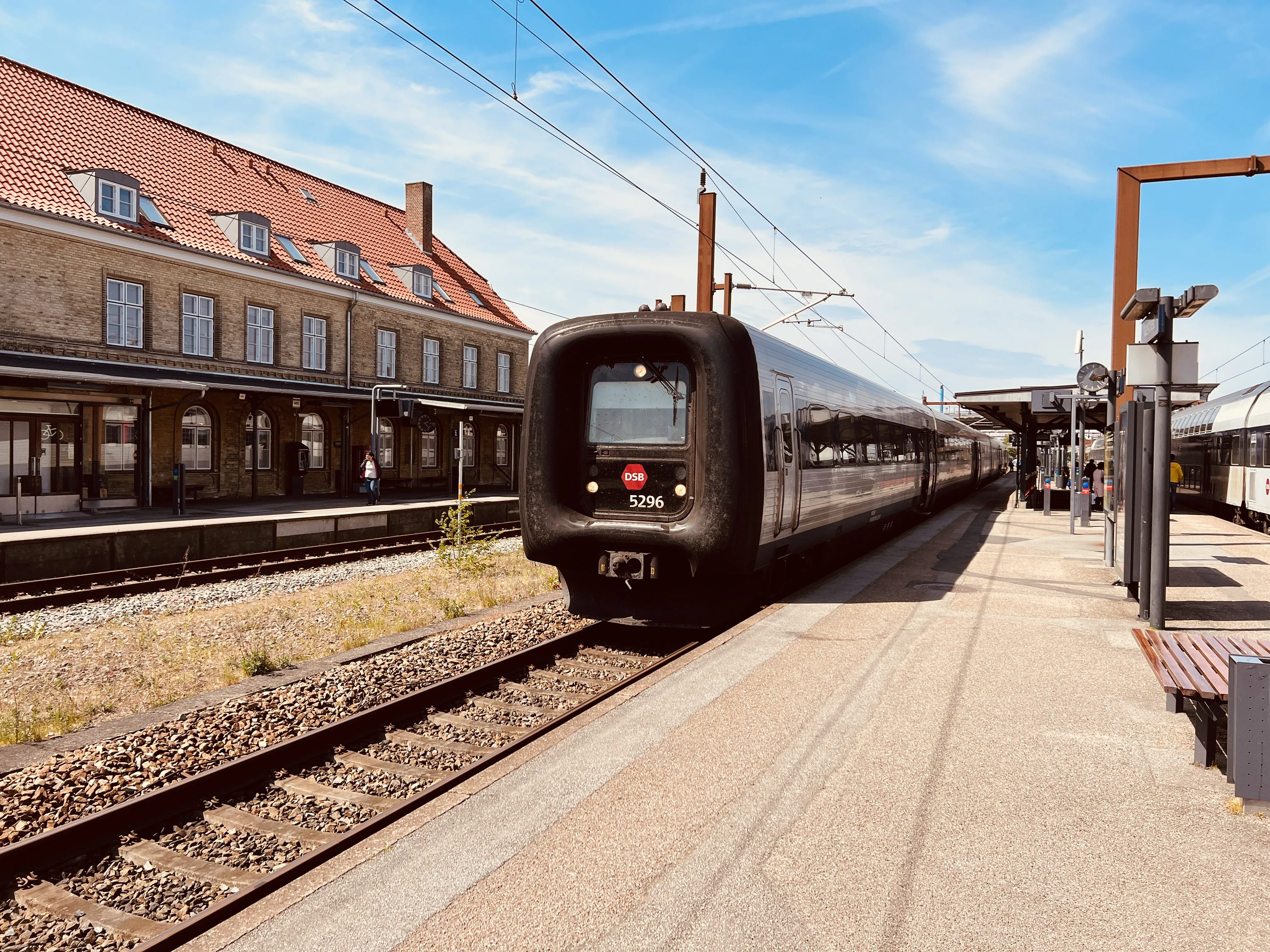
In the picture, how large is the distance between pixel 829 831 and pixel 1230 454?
77.6ft

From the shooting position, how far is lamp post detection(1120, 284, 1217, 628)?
791 centimetres

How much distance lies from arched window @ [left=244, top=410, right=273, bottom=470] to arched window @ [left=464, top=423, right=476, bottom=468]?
961 cm

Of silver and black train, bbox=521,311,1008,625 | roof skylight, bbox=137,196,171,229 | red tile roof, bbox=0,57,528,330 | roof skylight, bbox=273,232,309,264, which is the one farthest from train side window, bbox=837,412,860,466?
roof skylight, bbox=273,232,309,264

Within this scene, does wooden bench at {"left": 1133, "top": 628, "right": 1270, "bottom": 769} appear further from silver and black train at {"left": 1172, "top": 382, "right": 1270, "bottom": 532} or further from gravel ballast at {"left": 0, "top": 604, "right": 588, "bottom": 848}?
silver and black train at {"left": 1172, "top": 382, "right": 1270, "bottom": 532}

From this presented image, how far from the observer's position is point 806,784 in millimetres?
4699

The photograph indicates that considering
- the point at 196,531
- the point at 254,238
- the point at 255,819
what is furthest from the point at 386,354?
the point at 255,819

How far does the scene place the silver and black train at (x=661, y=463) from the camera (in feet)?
27.1

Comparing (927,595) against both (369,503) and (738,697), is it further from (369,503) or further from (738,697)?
(369,503)

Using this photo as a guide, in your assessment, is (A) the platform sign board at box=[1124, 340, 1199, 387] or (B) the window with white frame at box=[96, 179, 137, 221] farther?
(B) the window with white frame at box=[96, 179, 137, 221]

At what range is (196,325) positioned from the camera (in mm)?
24656

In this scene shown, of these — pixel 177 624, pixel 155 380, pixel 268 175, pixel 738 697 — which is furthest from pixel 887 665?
pixel 268 175

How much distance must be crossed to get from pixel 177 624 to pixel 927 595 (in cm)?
797

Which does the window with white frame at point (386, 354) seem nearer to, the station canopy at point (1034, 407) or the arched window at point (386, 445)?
the arched window at point (386, 445)

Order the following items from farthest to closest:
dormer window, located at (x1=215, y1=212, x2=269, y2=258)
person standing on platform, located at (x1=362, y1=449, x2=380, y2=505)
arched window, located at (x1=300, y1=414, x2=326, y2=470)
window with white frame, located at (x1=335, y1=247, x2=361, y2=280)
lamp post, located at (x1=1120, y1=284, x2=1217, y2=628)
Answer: window with white frame, located at (x1=335, y1=247, x2=361, y2=280)
arched window, located at (x1=300, y1=414, x2=326, y2=470)
dormer window, located at (x1=215, y1=212, x2=269, y2=258)
person standing on platform, located at (x1=362, y1=449, x2=380, y2=505)
lamp post, located at (x1=1120, y1=284, x2=1217, y2=628)
